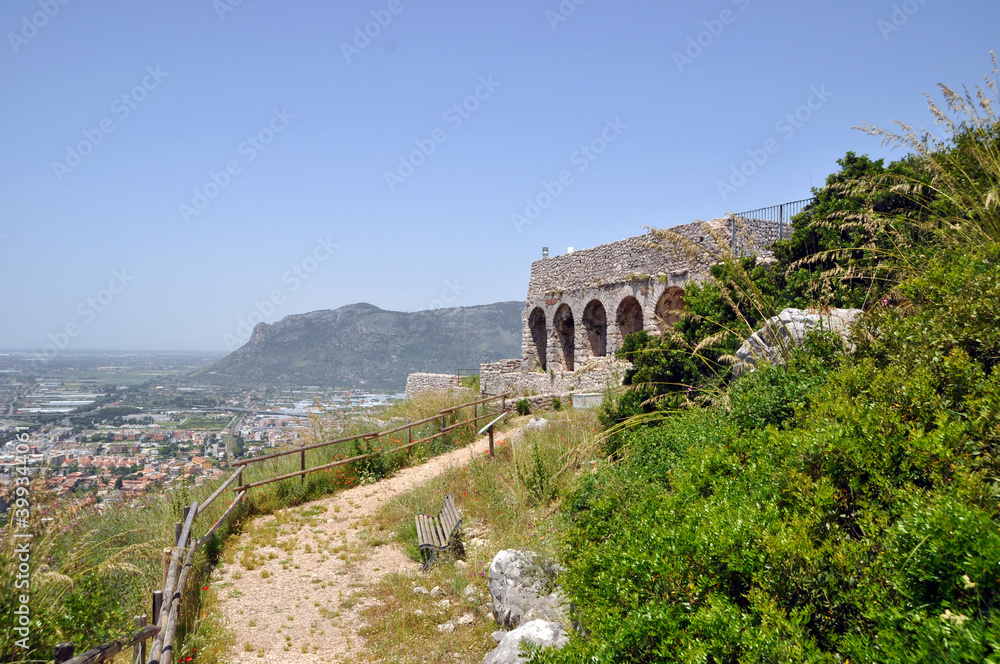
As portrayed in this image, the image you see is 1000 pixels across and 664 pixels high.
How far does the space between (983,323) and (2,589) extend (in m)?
5.34

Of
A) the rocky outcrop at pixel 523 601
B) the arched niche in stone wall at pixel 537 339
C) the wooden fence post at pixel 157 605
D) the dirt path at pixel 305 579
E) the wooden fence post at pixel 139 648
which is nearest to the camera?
the wooden fence post at pixel 139 648

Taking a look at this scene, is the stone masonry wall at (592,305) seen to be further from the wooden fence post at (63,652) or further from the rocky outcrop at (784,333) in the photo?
the wooden fence post at (63,652)

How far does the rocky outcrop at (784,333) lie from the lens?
4.95 metres

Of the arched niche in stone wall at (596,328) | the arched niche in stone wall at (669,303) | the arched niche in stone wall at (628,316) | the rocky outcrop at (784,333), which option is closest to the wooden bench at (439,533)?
the rocky outcrop at (784,333)

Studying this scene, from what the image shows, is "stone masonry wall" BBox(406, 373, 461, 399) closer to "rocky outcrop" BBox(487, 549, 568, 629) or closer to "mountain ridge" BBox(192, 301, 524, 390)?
"mountain ridge" BBox(192, 301, 524, 390)

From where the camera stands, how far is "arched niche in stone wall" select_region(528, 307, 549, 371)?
2161 cm

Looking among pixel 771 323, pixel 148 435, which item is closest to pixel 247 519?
pixel 148 435

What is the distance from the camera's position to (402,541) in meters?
7.23

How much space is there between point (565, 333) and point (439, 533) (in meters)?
14.6

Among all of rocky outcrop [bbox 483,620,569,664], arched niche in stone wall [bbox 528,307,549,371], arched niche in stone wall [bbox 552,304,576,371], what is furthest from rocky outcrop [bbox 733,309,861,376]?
arched niche in stone wall [bbox 528,307,549,371]

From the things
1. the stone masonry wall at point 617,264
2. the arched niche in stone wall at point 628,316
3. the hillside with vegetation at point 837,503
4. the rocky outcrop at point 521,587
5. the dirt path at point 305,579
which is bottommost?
the dirt path at point 305,579

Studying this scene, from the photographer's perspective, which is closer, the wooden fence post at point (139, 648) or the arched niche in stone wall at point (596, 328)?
the wooden fence post at point (139, 648)

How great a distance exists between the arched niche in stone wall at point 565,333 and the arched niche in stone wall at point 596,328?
953 mm

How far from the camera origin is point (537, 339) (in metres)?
22.1
